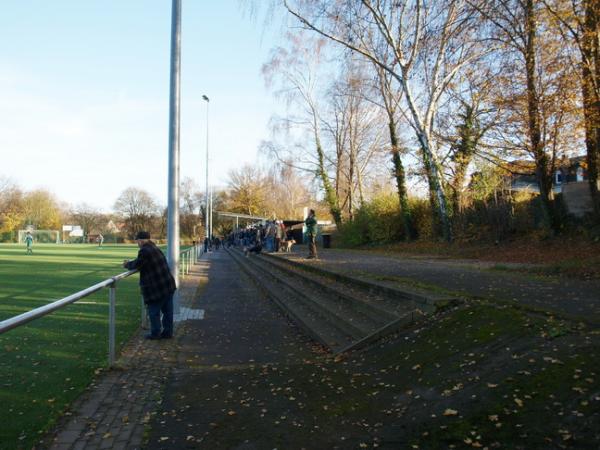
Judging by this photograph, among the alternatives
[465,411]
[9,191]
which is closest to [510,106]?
[465,411]

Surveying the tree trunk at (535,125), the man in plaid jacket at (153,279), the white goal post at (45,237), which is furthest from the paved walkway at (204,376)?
the white goal post at (45,237)

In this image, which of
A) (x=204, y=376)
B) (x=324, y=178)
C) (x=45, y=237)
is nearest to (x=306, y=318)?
(x=204, y=376)

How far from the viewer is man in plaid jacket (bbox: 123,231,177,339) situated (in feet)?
25.4

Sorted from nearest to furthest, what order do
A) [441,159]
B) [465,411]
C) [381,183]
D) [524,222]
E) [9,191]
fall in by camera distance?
[465,411] → [524,222] → [441,159] → [381,183] → [9,191]

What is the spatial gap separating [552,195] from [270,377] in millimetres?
16371

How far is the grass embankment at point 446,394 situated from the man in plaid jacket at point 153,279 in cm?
233

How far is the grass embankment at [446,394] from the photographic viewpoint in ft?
10.9

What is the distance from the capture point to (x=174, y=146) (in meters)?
10.8

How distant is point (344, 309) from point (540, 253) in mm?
10064

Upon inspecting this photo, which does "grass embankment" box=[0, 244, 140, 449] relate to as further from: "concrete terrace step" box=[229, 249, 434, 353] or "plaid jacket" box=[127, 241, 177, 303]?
"concrete terrace step" box=[229, 249, 434, 353]

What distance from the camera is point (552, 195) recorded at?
18.9 metres

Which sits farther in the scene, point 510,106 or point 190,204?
point 190,204

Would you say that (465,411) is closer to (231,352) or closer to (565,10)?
(231,352)

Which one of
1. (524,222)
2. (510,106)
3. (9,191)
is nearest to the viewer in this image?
(510,106)
